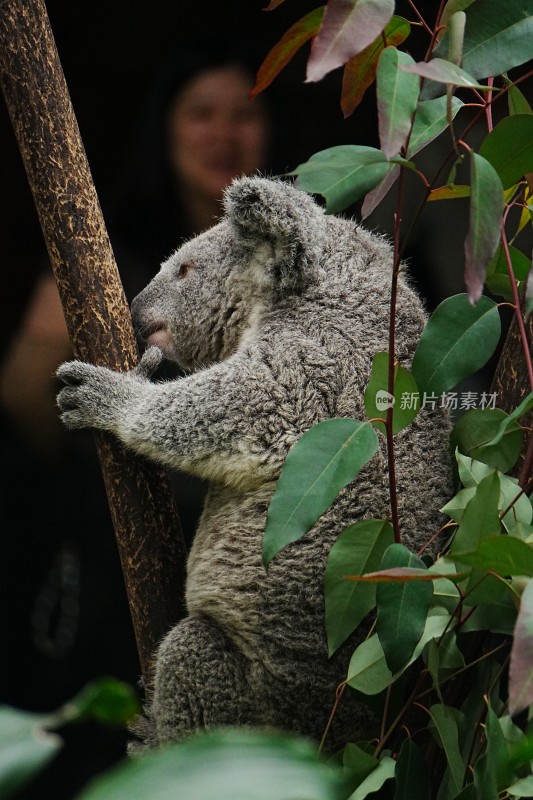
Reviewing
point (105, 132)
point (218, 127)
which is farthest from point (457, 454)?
point (105, 132)

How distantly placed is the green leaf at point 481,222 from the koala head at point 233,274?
3.29 ft

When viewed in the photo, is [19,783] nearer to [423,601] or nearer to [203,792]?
[203,792]

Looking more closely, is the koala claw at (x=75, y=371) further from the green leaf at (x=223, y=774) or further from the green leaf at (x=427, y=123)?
the green leaf at (x=223, y=774)

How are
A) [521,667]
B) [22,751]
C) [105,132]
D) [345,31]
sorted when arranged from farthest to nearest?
[105,132]
[345,31]
[521,667]
[22,751]

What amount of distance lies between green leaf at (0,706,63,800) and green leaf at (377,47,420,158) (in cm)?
70

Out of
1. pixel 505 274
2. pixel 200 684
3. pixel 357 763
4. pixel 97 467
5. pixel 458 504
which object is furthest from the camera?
pixel 97 467

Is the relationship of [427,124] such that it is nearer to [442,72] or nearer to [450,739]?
[442,72]

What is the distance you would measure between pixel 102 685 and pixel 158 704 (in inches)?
59.1

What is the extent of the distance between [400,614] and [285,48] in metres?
0.77

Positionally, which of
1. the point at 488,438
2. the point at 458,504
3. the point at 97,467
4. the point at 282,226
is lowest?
the point at 458,504

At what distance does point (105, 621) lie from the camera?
10.6 feet

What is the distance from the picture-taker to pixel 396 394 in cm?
136

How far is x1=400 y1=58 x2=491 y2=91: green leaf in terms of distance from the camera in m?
1.00

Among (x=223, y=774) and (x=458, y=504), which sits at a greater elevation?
(x=458, y=504)
